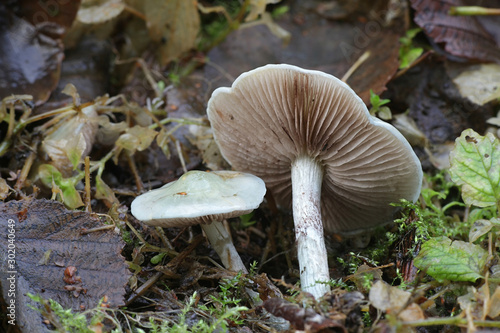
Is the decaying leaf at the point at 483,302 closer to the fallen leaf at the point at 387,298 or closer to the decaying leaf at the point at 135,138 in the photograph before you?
the fallen leaf at the point at 387,298

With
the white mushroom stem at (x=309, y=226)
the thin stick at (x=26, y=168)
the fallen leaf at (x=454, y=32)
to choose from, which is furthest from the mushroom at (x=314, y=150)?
the fallen leaf at (x=454, y=32)

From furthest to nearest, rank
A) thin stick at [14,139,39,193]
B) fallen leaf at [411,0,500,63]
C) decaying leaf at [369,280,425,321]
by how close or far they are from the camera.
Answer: fallen leaf at [411,0,500,63], thin stick at [14,139,39,193], decaying leaf at [369,280,425,321]

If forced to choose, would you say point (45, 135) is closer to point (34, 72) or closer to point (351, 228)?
point (34, 72)

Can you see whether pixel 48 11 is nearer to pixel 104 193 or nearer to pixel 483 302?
pixel 104 193

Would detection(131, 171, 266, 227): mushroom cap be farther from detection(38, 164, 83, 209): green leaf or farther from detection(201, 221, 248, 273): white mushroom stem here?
detection(38, 164, 83, 209): green leaf

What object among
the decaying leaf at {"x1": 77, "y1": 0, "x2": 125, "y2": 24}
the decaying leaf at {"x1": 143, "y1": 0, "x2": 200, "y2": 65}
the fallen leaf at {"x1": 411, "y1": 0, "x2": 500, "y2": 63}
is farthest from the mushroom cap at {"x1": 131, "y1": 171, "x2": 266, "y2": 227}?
the fallen leaf at {"x1": 411, "y1": 0, "x2": 500, "y2": 63}

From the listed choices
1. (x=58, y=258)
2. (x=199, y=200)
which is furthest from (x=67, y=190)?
(x=199, y=200)

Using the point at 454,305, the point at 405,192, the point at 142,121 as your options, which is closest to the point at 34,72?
the point at 142,121
